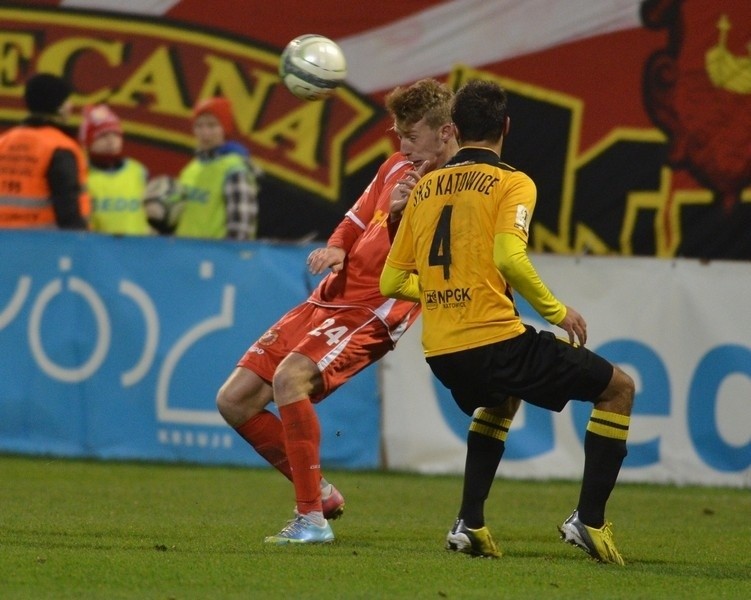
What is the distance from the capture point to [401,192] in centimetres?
696

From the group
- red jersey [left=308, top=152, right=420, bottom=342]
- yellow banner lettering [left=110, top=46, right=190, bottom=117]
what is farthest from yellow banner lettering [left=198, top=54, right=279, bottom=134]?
red jersey [left=308, top=152, right=420, bottom=342]

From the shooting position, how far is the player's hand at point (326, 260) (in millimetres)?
7152

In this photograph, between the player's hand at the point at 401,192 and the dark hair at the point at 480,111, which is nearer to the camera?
the dark hair at the point at 480,111

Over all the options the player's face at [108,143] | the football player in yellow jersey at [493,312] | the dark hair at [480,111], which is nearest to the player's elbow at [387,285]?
the football player in yellow jersey at [493,312]

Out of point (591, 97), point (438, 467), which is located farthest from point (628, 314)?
point (591, 97)

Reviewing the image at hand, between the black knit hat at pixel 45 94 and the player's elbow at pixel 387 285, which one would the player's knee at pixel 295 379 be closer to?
the player's elbow at pixel 387 285

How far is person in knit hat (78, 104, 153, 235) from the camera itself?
1262 cm

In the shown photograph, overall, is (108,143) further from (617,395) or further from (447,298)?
(617,395)

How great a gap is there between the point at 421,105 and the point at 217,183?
5654 millimetres

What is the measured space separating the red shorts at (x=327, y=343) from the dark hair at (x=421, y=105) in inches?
38.7

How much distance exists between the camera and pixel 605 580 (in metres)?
6.02

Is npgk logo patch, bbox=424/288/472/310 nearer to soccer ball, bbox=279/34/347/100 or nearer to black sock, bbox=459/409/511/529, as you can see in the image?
black sock, bbox=459/409/511/529

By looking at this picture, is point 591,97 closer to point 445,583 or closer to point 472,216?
point 472,216

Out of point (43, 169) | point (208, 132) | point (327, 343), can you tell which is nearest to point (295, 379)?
point (327, 343)
